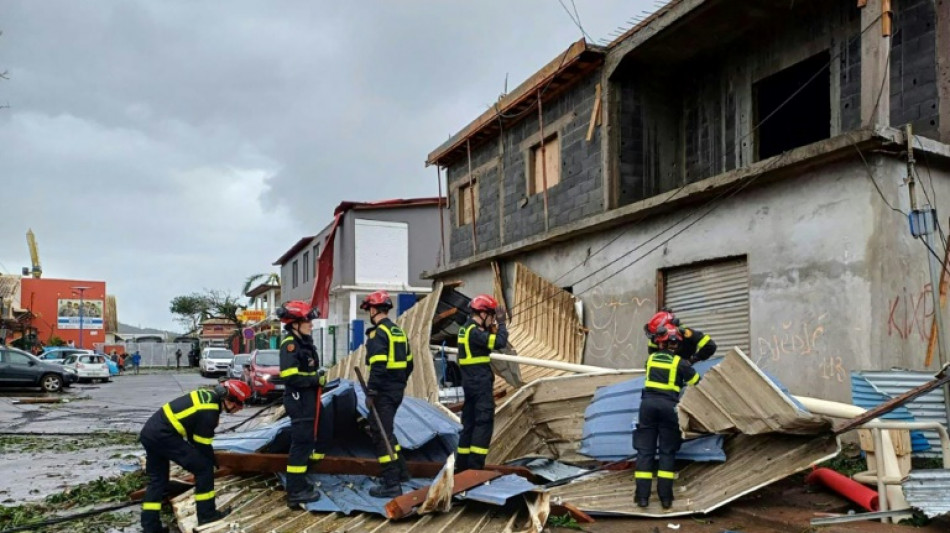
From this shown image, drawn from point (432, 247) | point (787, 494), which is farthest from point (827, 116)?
point (432, 247)

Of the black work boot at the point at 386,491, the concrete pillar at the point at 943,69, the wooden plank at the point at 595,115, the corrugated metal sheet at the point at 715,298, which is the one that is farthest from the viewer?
the wooden plank at the point at 595,115

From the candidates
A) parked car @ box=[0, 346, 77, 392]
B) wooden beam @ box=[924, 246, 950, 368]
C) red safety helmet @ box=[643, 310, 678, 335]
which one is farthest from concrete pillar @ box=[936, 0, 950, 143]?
parked car @ box=[0, 346, 77, 392]

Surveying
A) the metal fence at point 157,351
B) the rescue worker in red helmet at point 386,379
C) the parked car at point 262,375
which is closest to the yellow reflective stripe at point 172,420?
the rescue worker in red helmet at point 386,379

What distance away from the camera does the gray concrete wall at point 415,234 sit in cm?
2953

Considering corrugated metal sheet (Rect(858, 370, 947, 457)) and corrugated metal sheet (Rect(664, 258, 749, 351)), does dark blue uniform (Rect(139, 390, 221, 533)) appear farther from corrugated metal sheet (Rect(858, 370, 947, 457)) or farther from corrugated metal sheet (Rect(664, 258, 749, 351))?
corrugated metal sheet (Rect(664, 258, 749, 351))

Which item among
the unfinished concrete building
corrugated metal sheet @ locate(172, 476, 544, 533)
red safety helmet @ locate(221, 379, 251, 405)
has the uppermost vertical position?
the unfinished concrete building

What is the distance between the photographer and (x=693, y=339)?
24.8 ft

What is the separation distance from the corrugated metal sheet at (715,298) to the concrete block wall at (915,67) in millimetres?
2597

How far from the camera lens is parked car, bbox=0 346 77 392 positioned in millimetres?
22531

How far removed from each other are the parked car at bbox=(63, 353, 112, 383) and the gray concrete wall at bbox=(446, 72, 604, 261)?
62.1 feet

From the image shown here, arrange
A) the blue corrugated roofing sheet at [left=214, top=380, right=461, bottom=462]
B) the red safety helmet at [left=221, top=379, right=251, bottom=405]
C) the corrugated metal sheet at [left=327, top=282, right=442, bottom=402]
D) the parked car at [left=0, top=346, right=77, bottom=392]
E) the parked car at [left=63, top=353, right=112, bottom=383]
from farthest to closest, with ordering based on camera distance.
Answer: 1. the parked car at [left=63, top=353, right=112, bottom=383]
2. the parked car at [left=0, top=346, right=77, bottom=392]
3. the corrugated metal sheet at [left=327, top=282, right=442, bottom=402]
4. the blue corrugated roofing sheet at [left=214, top=380, right=461, bottom=462]
5. the red safety helmet at [left=221, top=379, right=251, bottom=405]

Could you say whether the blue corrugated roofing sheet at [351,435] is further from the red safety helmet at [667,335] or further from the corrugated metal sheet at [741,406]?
the corrugated metal sheet at [741,406]

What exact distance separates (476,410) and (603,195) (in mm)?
6674

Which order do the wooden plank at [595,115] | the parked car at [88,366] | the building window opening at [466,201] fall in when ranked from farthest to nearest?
the parked car at [88,366] < the building window opening at [466,201] < the wooden plank at [595,115]
